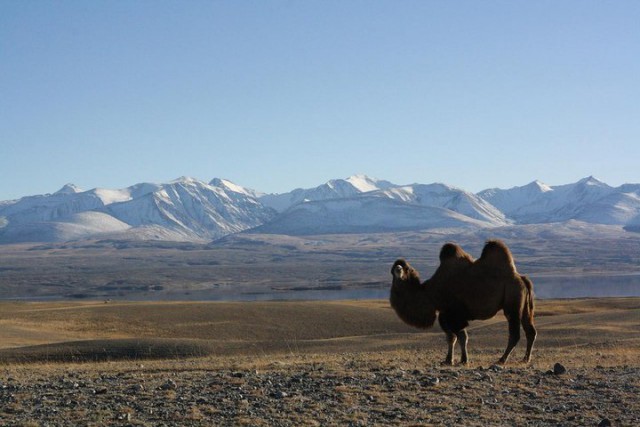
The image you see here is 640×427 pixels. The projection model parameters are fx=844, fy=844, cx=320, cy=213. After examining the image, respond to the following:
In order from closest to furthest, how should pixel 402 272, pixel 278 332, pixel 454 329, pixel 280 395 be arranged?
pixel 280 395
pixel 454 329
pixel 402 272
pixel 278 332

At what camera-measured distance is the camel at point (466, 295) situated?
16859 mm

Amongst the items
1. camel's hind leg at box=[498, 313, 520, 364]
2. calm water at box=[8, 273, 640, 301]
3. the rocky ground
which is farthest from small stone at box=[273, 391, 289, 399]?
calm water at box=[8, 273, 640, 301]

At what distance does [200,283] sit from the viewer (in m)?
145

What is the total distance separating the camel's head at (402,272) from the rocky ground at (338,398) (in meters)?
2.62

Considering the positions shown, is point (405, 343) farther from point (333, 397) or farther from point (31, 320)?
point (31, 320)

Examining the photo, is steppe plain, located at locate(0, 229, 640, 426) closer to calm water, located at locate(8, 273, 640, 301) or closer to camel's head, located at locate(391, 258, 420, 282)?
camel's head, located at locate(391, 258, 420, 282)

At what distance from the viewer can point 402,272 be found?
1761 centimetres

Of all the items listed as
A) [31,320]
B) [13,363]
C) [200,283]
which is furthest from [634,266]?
[13,363]

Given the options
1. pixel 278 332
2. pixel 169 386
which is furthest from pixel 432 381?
pixel 278 332

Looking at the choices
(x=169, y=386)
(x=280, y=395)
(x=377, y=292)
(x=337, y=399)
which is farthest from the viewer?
(x=377, y=292)

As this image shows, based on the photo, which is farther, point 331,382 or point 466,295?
point 466,295

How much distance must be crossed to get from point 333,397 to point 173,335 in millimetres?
31724

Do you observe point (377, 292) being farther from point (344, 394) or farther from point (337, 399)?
point (337, 399)

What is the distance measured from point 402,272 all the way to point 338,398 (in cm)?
571
